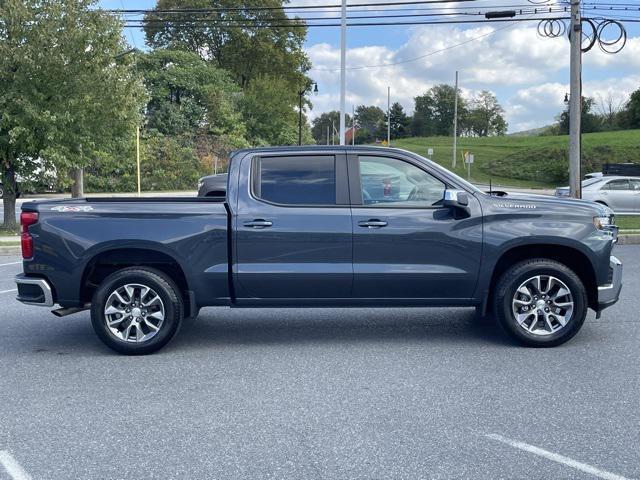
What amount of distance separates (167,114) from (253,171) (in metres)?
43.1

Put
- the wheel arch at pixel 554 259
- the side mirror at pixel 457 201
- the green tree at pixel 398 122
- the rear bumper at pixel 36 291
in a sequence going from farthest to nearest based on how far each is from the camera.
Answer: the green tree at pixel 398 122 → the wheel arch at pixel 554 259 → the rear bumper at pixel 36 291 → the side mirror at pixel 457 201

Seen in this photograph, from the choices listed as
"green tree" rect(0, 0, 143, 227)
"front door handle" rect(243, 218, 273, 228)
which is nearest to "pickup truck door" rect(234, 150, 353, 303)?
"front door handle" rect(243, 218, 273, 228)

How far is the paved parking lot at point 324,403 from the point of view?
3824 mm

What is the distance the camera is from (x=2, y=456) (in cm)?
395

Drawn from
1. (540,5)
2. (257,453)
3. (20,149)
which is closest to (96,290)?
(257,453)

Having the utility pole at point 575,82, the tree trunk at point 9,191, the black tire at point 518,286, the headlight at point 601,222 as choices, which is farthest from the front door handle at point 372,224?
the tree trunk at point 9,191

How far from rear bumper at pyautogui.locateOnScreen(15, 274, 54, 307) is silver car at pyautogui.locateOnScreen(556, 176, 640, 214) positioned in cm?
1749

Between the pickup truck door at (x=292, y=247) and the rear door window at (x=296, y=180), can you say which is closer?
the pickup truck door at (x=292, y=247)

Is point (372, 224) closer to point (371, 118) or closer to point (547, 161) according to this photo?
point (547, 161)

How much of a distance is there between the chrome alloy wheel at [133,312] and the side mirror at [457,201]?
9.17 ft

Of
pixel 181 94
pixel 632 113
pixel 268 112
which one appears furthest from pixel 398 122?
pixel 181 94

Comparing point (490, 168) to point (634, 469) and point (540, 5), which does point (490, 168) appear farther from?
point (634, 469)

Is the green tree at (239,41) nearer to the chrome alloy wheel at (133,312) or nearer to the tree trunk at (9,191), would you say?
the tree trunk at (9,191)

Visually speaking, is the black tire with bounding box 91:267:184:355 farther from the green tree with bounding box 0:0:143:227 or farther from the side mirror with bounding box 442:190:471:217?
the green tree with bounding box 0:0:143:227
